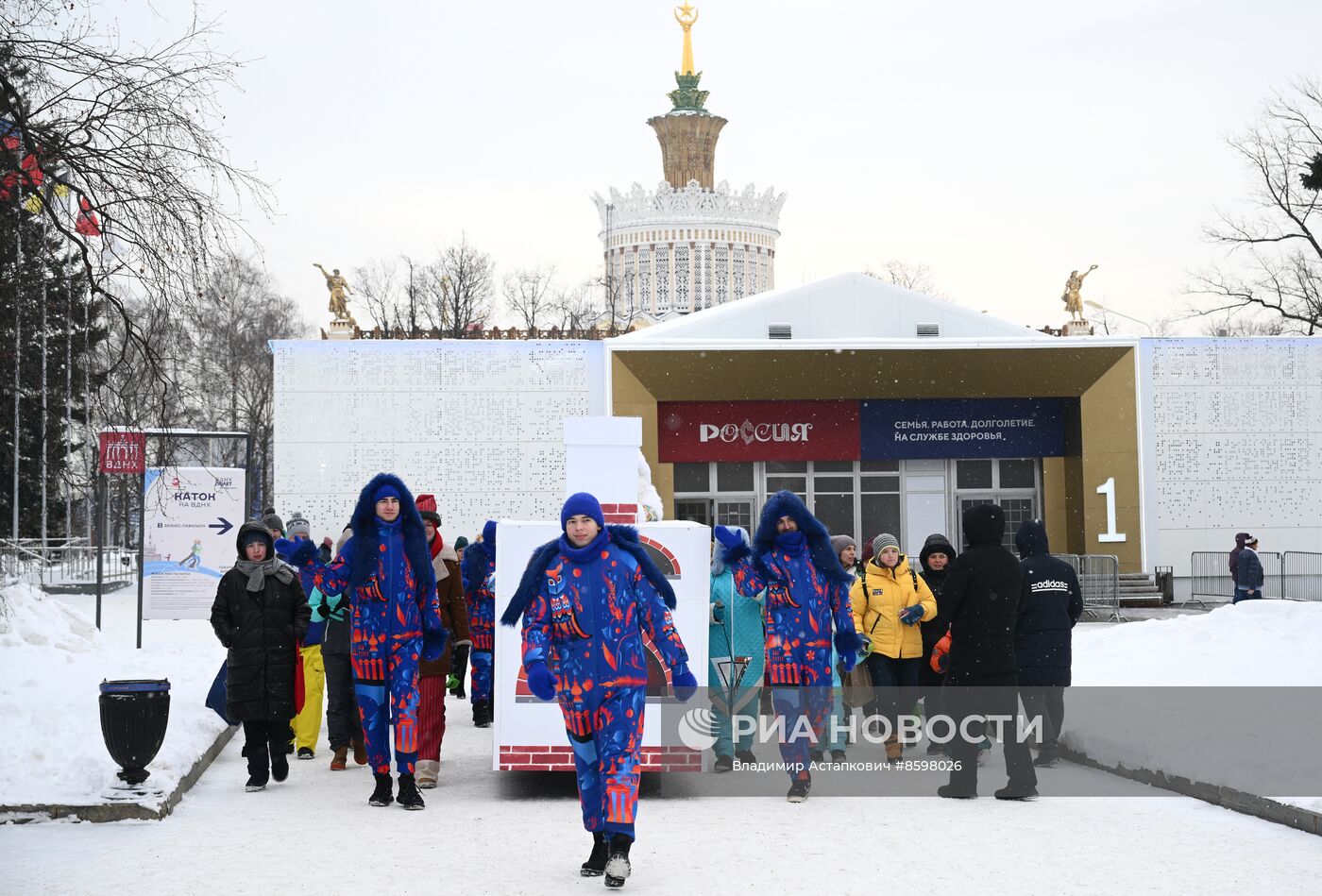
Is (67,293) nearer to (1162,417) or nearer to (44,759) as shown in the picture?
(44,759)

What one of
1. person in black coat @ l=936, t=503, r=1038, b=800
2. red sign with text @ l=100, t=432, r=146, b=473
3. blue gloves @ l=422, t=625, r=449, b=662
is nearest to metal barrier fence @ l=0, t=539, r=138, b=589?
red sign with text @ l=100, t=432, r=146, b=473

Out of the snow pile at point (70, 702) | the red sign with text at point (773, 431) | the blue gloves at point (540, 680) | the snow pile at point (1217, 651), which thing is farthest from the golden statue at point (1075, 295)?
the blue gloves at point (540, 680)

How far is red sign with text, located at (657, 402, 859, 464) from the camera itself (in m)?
34.1

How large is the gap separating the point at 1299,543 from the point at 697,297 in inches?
1512

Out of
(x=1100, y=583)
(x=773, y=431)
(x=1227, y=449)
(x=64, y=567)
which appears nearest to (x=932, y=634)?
(x=1100, y=583)

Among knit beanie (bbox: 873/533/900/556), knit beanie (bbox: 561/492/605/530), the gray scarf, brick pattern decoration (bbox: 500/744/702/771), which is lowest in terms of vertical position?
brick pattern decoration (bbox: 500/744/702/771)

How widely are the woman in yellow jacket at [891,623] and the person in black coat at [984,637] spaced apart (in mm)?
1618

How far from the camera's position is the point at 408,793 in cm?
936

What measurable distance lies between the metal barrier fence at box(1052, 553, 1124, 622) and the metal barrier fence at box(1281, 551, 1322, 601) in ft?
12.3

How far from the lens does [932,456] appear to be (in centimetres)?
3456

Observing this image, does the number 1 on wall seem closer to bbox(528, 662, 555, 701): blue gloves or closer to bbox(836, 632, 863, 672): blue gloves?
bbox(836, 632, 863, 672): blue gloves

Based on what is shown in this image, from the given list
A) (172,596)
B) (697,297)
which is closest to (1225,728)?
(172,596)

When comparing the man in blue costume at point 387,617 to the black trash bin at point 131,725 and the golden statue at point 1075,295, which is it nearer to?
the black trash bin at point 131,725

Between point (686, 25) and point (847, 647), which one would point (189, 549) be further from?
point (686, 25)
